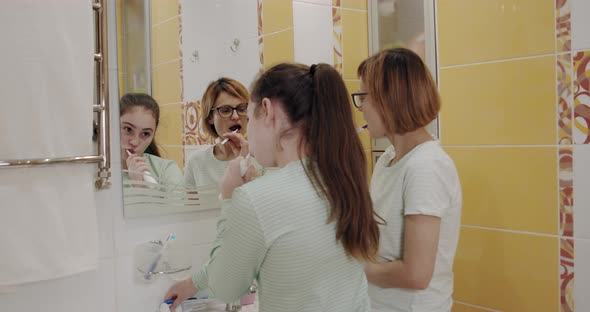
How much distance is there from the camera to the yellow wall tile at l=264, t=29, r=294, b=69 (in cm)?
183

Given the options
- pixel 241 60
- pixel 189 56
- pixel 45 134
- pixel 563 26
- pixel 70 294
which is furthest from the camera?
pixel 241 60

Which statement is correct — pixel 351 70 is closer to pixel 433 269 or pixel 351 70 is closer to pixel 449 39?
pixel 449 39

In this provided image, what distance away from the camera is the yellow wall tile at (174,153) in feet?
5.22

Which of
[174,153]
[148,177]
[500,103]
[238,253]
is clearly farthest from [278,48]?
[238,253]

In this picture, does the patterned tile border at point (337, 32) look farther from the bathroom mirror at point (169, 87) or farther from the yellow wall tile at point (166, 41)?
the yellow wall tile at point (166, 41)

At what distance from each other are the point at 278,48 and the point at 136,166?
26.1 inches

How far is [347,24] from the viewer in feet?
6.79

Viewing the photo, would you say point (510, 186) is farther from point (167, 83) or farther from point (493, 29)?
point (167, 83)

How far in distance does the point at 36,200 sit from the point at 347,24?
4.30 ft

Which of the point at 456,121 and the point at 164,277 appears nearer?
Answer: the point at 164,277

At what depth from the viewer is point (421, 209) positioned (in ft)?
4.36

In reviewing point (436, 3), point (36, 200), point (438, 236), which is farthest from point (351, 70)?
point (36, 200)

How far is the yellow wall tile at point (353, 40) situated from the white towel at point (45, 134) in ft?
3.35

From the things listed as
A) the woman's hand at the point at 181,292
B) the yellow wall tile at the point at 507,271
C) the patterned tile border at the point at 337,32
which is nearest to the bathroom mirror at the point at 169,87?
the woman's hand at the point at 181,292
